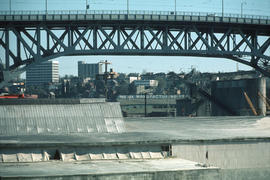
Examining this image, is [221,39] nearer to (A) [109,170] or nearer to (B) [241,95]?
(B) [241,95]

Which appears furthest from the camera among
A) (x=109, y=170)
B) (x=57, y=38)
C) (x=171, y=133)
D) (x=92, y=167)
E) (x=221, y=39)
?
(x=221, y=39)

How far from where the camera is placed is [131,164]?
123ft

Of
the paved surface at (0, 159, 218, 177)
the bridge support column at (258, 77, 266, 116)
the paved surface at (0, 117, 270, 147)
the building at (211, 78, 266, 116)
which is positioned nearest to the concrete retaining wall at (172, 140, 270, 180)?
the paved surface at (0, 117, 270, 147)

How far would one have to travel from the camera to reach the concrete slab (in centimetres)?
3183

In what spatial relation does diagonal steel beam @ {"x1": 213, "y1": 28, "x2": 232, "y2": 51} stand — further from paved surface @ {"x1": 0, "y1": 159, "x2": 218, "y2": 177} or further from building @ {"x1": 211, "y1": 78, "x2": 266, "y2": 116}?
paved surface @ {"x1": 0, "y1": 159, "x2": 218, "y2": 177}

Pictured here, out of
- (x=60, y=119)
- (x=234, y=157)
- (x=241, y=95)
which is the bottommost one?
(x=234, y=157)

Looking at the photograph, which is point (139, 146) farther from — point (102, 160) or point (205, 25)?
point (205, 25)

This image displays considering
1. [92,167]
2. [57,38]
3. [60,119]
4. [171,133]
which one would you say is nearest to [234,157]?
[171,133]

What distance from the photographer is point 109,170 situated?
34.2m

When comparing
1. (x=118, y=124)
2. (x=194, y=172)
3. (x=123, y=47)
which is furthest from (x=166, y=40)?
(x=194, y=172)

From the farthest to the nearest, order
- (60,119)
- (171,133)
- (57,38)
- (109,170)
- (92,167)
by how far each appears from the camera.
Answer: (57,38) < (171,133) < (60,119) < (92,167) < (109,170)

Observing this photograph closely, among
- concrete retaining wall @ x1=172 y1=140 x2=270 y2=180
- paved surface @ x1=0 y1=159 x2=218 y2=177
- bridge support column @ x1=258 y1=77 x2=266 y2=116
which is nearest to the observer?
paved surface @ x1=0 y1=159 x2=218 y2=177

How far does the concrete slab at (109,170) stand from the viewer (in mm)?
31828

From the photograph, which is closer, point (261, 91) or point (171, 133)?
point (171, 133)
